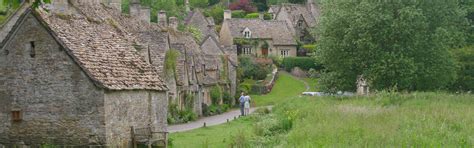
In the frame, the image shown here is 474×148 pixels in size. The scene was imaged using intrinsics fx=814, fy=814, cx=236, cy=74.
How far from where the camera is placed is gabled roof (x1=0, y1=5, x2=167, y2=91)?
85.8 ft

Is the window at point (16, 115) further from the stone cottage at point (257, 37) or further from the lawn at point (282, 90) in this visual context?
the stone cottage at point (257, 37)

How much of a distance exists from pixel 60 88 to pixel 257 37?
272 ft

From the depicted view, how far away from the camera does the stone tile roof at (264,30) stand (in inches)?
4245

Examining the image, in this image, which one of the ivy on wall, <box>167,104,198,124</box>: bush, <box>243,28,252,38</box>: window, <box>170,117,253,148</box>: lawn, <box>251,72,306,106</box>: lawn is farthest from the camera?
<box>243,28,252,38</box>: window

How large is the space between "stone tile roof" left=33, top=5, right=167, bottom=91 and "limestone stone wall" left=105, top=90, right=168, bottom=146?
1.04ft

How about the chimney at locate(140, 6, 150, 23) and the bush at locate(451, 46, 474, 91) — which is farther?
the chimney at locate(140, 6, 150, 23)

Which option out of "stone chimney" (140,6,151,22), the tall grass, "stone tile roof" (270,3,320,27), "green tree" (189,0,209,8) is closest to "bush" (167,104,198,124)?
"stone chimney" (140,6,151,22)

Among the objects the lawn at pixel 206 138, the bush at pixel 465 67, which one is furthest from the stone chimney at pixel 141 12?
the lawn at pixel 206 138

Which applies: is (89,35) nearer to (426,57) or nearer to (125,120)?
(125,120)

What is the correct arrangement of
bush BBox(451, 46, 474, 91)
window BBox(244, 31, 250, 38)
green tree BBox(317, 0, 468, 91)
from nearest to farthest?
green tree BBox(317, 0, 468, 91), bush BBox(451, 46, 474, 91), window BBox(244, 31, 250, 38)

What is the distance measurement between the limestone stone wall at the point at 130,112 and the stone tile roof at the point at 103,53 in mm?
317

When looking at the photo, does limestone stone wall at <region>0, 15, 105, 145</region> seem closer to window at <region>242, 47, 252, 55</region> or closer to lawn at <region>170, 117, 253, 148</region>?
lawn at <region>170, 117, 253, 148</region>

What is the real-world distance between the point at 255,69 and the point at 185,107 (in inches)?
1390

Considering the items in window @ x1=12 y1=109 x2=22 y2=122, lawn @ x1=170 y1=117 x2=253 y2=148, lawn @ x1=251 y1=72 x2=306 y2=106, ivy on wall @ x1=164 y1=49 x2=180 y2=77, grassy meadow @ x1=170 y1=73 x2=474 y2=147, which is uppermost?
ivy on wall @ x1=164 y1=49 x2=180 y2=77
